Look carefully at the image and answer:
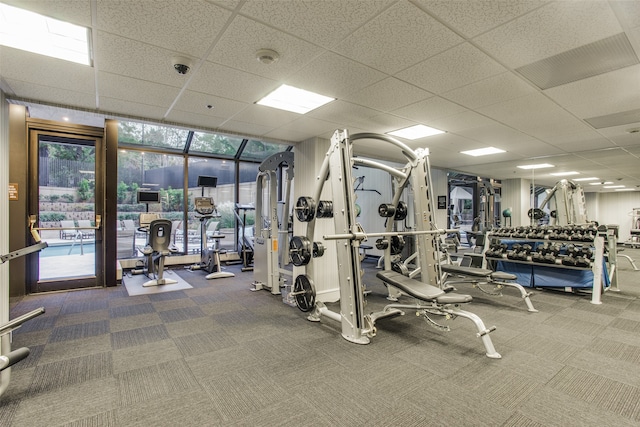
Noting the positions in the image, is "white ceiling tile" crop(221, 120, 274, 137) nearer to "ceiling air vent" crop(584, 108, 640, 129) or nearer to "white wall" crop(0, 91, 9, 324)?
"white wall" crop(0, 91, 9, 324)

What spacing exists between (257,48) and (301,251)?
1923 millimetres

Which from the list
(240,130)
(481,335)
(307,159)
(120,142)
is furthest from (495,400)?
(120,142)

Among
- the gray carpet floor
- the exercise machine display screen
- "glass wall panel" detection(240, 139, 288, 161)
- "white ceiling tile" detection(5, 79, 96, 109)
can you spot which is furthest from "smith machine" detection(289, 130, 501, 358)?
"glass wall panel" detection(240, 139, 288, 161)

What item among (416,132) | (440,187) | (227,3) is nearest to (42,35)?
(227,3)

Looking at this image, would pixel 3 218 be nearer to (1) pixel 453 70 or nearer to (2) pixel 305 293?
(2) pixel 305 293

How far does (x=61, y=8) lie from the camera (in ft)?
5.83

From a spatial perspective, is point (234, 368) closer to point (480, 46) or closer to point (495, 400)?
point (495, 400)

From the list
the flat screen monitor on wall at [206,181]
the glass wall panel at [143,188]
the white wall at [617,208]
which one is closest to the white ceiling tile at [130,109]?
the flat screen monitor on wall at [206,181]

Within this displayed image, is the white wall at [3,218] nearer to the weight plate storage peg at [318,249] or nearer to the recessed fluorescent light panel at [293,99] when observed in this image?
the recessed fluorescent light panel at [293,99]

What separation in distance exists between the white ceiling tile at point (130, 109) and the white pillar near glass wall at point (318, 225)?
198 centimetres

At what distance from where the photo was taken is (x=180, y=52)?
228 cm

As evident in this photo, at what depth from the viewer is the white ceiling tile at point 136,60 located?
84.8 inches

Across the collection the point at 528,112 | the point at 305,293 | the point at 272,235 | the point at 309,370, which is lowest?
the point at 309,370

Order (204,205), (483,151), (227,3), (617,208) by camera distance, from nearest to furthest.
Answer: (227,3)
(483,151)
(204,205)
(617,208)
